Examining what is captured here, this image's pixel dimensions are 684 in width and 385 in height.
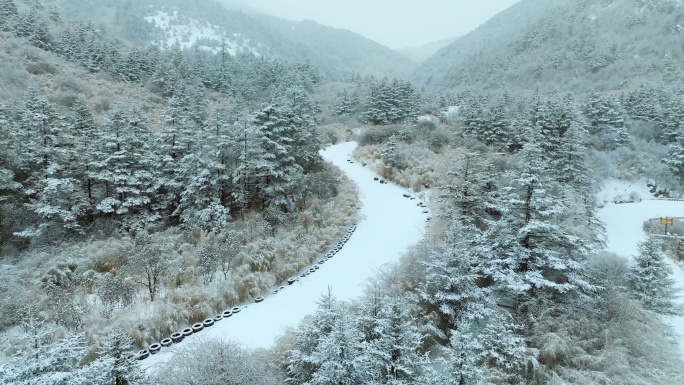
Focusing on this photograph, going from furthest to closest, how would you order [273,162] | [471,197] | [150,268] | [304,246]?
[273,162], [471,197], [304,246], [150,268]

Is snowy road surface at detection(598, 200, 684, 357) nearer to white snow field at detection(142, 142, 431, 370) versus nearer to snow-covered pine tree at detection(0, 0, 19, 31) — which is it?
white snow field at detection(142, 142, 431, 370)

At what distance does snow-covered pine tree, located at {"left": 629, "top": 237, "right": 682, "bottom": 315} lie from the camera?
47.8ft

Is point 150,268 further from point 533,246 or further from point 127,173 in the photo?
point 533,246

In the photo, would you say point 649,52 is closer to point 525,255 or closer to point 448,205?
point 448,205

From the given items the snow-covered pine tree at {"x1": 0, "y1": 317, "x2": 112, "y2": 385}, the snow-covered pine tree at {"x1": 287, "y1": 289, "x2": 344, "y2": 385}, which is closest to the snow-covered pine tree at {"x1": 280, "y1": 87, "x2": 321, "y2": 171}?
the snow-covered pine tree at {"x1": 287, "y1": 289, "x2": 344, "y2": 385}

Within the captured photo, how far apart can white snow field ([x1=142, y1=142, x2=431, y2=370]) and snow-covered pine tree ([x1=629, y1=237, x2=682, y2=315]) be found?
9.02 metres

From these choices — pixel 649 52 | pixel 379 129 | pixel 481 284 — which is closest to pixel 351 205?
pixel 481 284

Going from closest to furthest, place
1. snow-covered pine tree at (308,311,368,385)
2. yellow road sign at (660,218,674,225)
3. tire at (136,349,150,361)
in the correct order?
snow-covered pine tree at (308,311,368,385) < tire at (136,349,150,361) < yellow road sign at (660,218,674,225)

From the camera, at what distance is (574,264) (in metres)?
10.0

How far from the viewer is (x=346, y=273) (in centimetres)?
1275

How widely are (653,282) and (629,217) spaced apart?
14.6 meters

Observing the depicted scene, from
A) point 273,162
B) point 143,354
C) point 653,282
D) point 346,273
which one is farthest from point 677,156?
point 143,354

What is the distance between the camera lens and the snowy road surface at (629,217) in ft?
78.4

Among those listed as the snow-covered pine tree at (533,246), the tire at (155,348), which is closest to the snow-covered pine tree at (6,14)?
the tire at (155,348)
